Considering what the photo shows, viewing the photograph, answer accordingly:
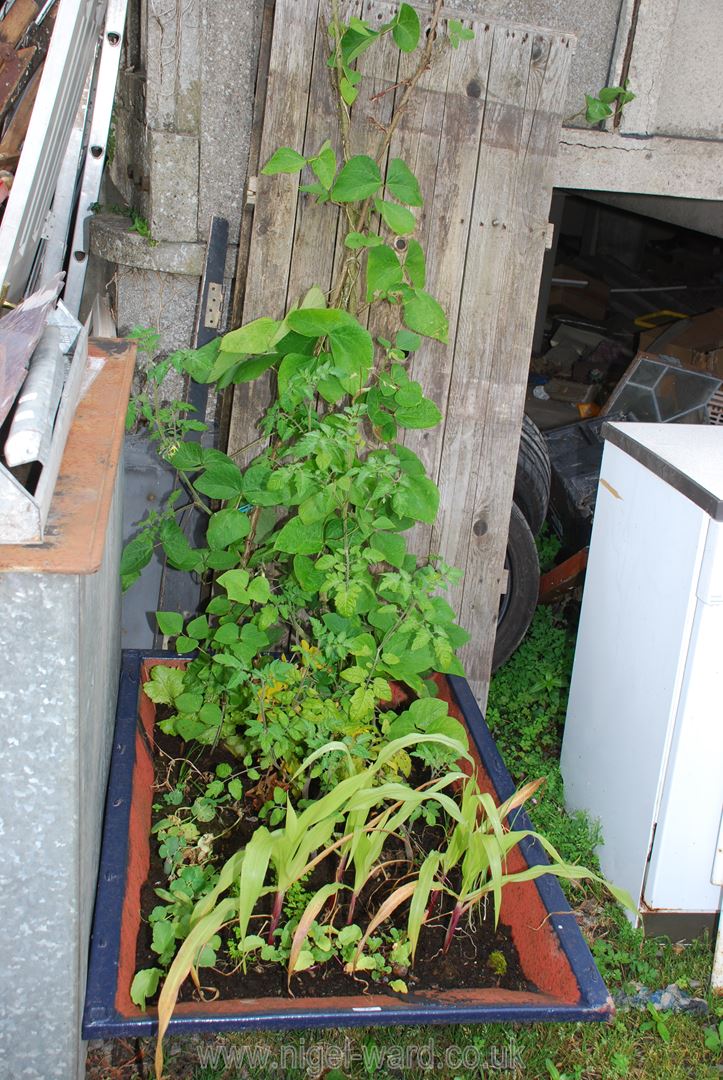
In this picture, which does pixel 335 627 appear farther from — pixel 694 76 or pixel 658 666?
pixel 694 76

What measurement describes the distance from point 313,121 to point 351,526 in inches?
43.7

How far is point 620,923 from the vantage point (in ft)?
8.36

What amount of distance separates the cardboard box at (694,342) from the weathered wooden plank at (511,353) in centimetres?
226

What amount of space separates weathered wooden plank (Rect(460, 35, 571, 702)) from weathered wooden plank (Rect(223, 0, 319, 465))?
62 centimetres

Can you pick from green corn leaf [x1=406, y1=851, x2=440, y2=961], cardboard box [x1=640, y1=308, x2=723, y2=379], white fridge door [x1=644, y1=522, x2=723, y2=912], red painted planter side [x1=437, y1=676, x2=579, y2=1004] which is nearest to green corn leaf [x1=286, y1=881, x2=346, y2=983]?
green corn leaf [x1=406, y1=851, x2=440, y2=961]

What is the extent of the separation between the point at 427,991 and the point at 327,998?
0.21 metres

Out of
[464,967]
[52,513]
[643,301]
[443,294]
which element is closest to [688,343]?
[643,301]

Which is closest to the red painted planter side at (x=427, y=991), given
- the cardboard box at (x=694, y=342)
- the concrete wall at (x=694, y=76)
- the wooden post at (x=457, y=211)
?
the wooden post at (x=457, y=211)

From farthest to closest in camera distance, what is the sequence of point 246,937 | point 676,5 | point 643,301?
point 643,301
point 676,5
point 246,937

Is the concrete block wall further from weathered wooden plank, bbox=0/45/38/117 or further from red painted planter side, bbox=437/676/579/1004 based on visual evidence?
red painted planter side, bbox=437/676/579/1004

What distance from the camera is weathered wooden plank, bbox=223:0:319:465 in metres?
2.57

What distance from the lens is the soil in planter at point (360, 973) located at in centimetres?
193

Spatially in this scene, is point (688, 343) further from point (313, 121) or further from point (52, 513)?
point (52, 513)

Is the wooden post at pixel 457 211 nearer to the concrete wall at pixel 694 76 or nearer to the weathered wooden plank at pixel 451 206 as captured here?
the weathered wooden plank at pixel 451 206
